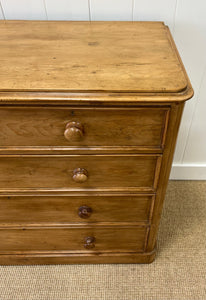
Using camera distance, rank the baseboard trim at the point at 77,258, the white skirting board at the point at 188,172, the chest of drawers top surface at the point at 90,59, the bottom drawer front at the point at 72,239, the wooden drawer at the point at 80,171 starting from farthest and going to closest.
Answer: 1. the white skirting board at the point at 188,172
2. the baseboard trim at the point at 77,258
3. the bottom drawer front at the point at 72,239
4. the wooden drawer at the point at 80,171
5. the chest of drawers top surface at the point at 90,59

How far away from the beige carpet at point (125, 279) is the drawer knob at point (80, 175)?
1.92 feet

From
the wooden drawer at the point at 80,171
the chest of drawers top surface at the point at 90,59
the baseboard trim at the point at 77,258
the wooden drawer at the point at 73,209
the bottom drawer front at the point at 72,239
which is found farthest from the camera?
the baseboard trim at the point at 77,258

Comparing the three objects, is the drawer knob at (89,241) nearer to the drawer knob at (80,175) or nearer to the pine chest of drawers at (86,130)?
the pine chest of drawers at (86,130)

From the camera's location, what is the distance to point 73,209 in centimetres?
100

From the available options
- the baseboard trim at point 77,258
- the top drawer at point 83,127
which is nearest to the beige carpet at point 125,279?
the baseboard trim at point 77,258

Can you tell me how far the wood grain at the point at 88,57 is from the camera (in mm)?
700

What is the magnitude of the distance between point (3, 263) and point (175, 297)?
786mm

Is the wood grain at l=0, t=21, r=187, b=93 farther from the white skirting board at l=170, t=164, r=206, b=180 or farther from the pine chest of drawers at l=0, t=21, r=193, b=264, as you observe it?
the white skirting board at l=170, t=164, r=206, b=180

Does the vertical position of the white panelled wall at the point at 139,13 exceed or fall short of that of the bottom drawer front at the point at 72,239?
it exceeds it

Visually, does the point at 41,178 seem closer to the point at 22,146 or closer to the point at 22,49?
the point at 22,146

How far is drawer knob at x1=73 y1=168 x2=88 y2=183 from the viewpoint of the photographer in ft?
2.79

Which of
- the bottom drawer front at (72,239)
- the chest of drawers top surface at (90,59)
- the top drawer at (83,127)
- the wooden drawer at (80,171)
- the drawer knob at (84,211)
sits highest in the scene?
the chest of drawers top surface at (90,59)

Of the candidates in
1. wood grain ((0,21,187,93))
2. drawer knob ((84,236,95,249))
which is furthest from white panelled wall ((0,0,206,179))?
drawer knob ((84,236,95,249))

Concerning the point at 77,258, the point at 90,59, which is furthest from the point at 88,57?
the point at 77,258
